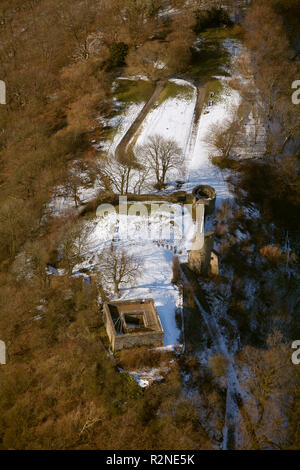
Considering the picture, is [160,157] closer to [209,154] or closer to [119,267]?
[209,154]

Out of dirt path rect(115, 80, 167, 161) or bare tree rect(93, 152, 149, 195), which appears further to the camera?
dirt path rect(115, 80, 167, 161)

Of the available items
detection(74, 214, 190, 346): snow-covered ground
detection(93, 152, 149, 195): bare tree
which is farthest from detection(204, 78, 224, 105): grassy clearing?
detection(74, 214, 190, 346): snow-covered ground

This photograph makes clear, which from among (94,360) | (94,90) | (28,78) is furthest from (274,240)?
(28,78)

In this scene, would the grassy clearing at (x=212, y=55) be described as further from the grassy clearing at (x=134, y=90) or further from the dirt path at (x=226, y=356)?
the dirt path at (x=226, y=356)

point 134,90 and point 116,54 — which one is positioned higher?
point 116,54

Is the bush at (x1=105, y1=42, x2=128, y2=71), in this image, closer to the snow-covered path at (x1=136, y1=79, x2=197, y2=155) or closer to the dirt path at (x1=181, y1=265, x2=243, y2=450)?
the snow-covered path at (x1=136, y1=79, x2=197, y2=155)

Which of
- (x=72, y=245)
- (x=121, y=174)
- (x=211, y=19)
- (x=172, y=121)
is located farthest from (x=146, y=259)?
(x=211, y=19)
